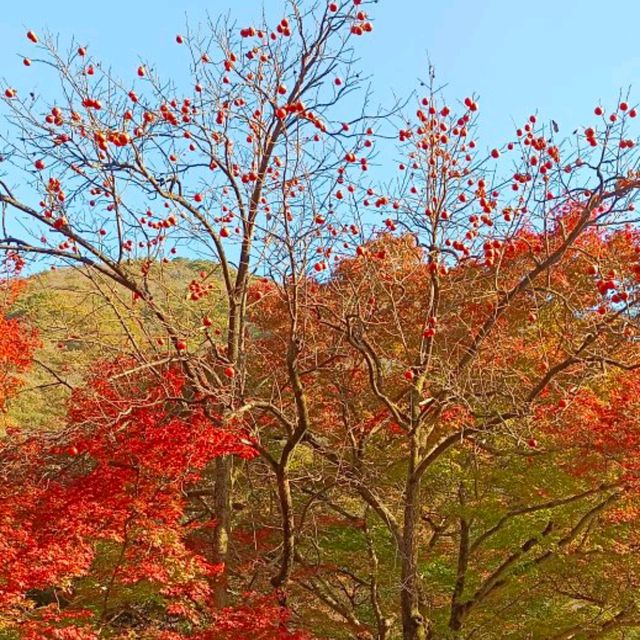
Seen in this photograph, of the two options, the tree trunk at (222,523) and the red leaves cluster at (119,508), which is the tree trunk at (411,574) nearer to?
the red leaves cluster at (119,508)

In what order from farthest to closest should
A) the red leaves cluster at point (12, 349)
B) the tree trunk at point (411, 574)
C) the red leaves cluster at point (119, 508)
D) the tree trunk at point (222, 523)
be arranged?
the red leaves cluster at point (12, 349) → the tree trunk at point (222, 523) → the tree trunk at point (411, 574) → the red leaves cluster at point (119, 508)

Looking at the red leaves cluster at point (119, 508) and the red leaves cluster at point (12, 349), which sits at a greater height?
the red leaves cluster at point (12, 349)

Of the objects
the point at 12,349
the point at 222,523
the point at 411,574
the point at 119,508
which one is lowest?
the point at 411,574

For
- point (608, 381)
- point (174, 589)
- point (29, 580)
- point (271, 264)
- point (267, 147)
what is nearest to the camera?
point (271, 264)

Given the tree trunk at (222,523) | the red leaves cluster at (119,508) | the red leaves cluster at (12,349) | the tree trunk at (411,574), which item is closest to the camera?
the red leaves cluster at (119,508)

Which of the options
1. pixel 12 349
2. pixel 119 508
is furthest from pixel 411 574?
pixel 12 349

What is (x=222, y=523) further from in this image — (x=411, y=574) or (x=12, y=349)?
(x=12, y=349)

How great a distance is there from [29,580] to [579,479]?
5.76 meters

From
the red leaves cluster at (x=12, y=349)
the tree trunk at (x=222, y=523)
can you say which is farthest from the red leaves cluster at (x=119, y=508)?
the red leaves cluster at (x=12, y=349)

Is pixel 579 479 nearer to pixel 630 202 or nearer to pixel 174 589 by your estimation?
pixel 630 202

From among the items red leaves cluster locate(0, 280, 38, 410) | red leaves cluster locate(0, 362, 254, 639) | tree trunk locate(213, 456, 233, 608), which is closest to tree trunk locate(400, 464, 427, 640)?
red leaves cluster locate(0, 362, 254, 639)

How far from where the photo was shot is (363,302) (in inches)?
295

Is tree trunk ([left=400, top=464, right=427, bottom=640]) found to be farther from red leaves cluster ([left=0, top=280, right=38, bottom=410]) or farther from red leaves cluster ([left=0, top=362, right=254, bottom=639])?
red leaves cluster ([left=0, top=280, right=38, bottom=410])

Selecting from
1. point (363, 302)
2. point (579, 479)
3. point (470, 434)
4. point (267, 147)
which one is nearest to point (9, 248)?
point (267, 147)
